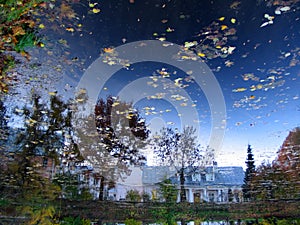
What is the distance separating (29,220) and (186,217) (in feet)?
19.4

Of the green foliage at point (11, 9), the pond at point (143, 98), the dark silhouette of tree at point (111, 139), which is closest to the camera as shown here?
the green foliage at point (11, 9)

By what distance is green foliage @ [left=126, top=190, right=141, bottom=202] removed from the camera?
1040cm

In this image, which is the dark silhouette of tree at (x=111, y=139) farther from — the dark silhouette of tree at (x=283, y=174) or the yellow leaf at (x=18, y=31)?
the yellow leaf at (x=18, y=31)

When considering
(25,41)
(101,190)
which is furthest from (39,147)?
(25,41)

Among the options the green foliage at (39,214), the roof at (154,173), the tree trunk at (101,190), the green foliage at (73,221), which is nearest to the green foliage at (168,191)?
the roof at (154,173)

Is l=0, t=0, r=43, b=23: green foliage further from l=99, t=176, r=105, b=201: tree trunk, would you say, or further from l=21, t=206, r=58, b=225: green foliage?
l=99, t=176, r=105, b=201: tree trunk

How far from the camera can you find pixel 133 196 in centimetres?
1062

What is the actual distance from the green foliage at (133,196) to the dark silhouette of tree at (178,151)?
187 centimetres

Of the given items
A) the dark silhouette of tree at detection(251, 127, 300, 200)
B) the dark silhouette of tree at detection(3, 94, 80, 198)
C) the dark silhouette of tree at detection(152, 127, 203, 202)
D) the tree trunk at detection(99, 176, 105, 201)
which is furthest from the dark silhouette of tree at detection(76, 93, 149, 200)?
the dark silhouette of tree at detection(251, 127, 300, 200)

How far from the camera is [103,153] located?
1000 centimetres

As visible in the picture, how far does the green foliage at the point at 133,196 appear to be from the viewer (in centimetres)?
1040

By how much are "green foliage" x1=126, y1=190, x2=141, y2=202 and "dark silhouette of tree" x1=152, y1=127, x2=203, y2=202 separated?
187cm

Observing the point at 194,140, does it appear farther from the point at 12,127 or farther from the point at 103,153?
the point at 12,127

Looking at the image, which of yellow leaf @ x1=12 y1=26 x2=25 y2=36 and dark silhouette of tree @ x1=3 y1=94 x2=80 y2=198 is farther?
dark silhouette of tree @ x1=3 y1=94 x2=80 y2=198
